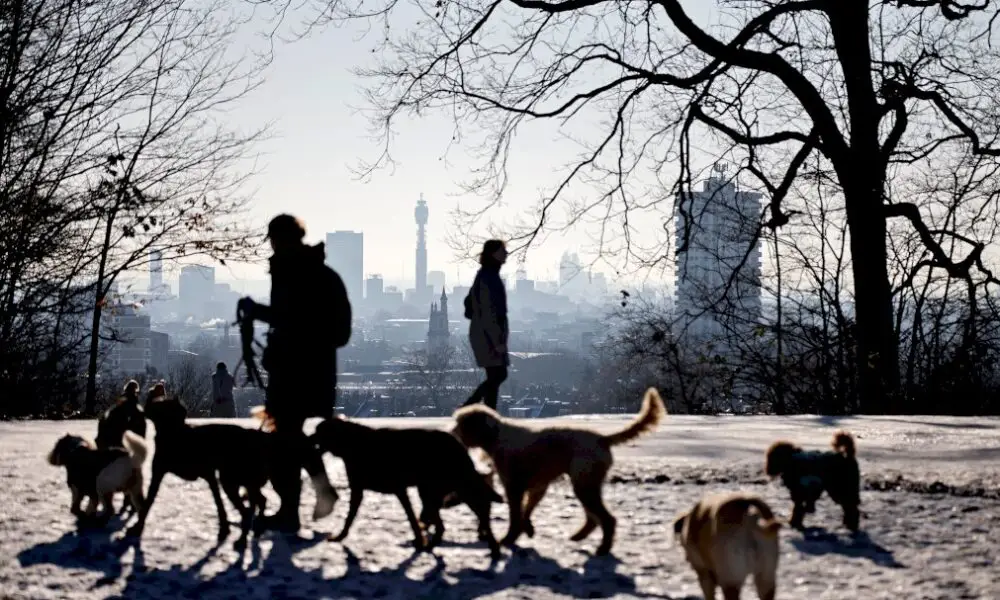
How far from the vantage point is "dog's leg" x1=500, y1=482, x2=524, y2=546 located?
6.43 metres

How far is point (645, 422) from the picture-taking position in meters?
6.32

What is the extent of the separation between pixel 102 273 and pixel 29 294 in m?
1.43

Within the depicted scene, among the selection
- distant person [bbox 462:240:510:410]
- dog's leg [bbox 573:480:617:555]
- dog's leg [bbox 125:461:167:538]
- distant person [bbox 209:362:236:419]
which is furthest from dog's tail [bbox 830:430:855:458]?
distant person [bbox 209:362:236:419]

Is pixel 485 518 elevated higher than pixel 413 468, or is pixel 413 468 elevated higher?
pixel 413 468

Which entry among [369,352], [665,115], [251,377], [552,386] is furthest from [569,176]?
[369,352]

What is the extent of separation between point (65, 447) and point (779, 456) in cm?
424

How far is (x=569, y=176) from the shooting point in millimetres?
19828

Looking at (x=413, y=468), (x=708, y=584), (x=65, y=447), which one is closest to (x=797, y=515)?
(x=413, y=468)

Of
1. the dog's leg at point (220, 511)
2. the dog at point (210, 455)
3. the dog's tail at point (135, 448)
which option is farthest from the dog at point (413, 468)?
the dog's tail at point (135, 448)

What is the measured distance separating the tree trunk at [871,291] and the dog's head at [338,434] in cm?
1365

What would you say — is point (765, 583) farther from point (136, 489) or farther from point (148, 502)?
point (136, 489)

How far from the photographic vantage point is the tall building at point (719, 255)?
19.9 m

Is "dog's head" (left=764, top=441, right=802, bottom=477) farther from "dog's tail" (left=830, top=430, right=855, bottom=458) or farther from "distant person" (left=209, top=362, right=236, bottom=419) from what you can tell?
"distant person" (left=209, top=362, right=236, bottom=419)

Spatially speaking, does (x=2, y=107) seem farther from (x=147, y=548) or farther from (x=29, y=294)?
(x=147, y=548)
